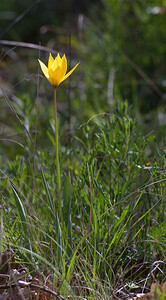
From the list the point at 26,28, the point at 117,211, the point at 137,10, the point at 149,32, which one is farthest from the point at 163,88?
the point at 26,28

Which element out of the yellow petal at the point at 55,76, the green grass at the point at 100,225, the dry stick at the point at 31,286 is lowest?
the dry stick at the point at 31,286

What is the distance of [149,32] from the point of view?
3.51 meters

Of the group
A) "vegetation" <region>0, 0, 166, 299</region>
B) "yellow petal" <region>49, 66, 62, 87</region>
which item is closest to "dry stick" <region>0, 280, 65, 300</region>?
"vegetation" <region>0, 0, 166, 299</region>

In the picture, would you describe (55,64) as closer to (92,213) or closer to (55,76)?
(55,76)

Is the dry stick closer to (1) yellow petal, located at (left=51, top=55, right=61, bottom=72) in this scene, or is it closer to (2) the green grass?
(2) the green grass

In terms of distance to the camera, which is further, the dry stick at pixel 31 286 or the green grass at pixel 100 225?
the green grass at pixel 100 225

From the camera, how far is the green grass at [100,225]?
123 cm

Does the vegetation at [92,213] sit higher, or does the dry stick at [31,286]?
the vegetation at [92,213]

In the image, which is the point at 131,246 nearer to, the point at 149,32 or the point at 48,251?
the point at 48,251

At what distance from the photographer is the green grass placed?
123 centimetres

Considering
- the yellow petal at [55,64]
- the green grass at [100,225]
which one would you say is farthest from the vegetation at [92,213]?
the yellow petal at [55,64]

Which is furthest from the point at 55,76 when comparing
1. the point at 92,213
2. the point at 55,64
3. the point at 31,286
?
the point at 31,286

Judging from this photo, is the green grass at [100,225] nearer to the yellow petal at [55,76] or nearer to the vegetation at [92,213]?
the vegetation at [92,213]

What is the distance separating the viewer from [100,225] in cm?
133
